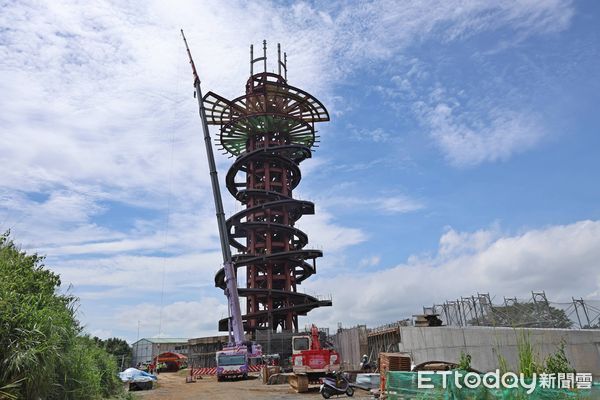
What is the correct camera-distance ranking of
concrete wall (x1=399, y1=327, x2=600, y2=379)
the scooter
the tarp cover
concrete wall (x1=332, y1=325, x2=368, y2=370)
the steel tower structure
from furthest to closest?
the steel tower structure → concrete wall (x1=332, y1=325, x2=368, y2=370) → the tarp cover → the scooter → concrete wall (x1=399, y1=327, x2=600, y2=379)

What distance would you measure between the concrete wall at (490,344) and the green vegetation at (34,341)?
11296mm

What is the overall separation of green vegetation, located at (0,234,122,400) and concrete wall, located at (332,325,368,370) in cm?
2748

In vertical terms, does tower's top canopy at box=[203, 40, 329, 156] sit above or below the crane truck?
above

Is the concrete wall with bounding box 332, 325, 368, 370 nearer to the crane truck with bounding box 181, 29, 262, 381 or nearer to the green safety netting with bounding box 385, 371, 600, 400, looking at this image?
the crane truck with bounding box 181, 29, 262, 381

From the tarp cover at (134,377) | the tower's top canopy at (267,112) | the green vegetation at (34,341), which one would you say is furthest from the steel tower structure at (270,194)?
the green vegetation at (34,341)

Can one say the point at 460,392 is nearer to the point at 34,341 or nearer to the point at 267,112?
the point at 34,341

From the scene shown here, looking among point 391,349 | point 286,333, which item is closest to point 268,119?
point 286,333

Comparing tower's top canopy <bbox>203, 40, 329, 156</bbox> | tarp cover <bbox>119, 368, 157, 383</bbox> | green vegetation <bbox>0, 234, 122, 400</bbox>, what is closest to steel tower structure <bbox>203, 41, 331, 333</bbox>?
tower's top canopy <bbox>203, 40, 329, 156</bbox>

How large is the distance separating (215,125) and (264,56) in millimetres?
17629

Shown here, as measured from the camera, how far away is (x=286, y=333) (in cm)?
5662

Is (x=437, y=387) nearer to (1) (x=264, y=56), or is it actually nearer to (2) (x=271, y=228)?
(2) (x=271, y=228)

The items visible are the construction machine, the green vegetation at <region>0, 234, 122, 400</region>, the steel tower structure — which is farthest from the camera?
the steel tower structure

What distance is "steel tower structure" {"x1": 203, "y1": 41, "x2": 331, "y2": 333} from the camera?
62.2 meters
